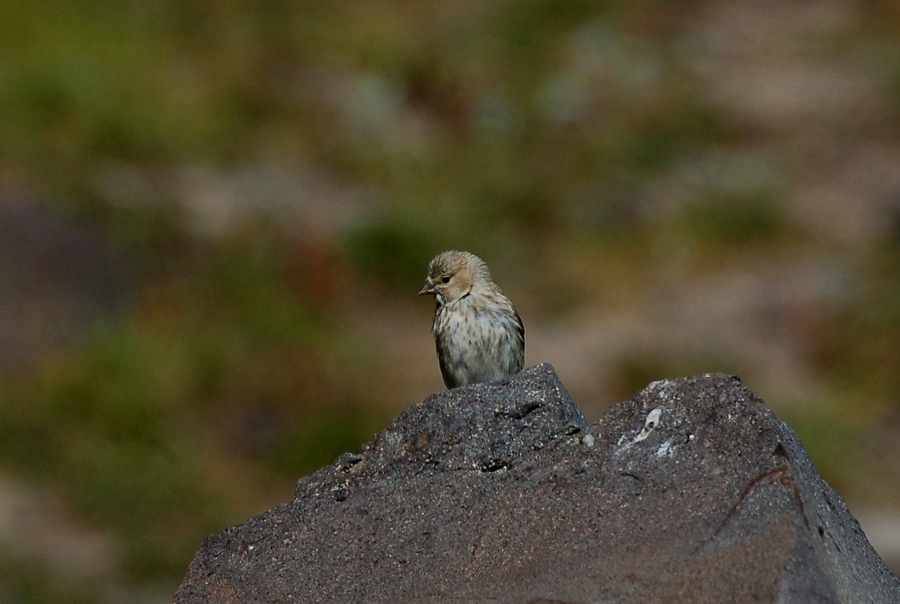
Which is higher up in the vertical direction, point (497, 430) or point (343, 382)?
point (343, 382)

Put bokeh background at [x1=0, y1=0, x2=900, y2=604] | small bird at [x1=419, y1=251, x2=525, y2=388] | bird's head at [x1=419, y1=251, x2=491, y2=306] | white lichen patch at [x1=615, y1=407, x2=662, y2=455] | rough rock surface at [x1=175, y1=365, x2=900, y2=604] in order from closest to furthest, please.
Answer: rough rock surface at [x1=175, y1=365, x2=900, y2=604] → white lichen patch at [x1=615, y1=407, x2=662, y2=455] → small bird at [x1=419, y1=251, x2=525, y2=388] → bird's head at [x1=419, y1=251, x2=491, y2=306] → bokeh background at [x1=0, y1=0, x2=900, y2=604]

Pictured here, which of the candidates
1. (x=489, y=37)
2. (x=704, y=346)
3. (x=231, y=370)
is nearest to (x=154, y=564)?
(x=231, y=370)

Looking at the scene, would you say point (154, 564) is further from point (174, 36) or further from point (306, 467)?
point (174, 36)

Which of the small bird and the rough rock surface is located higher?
the small bird

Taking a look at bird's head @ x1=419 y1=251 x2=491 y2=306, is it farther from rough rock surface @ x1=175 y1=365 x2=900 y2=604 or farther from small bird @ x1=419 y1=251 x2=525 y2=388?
rough rock surface @ x1=175 y1=365 x2=900 y2=604

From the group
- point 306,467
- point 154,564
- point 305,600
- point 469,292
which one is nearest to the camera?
point 305,600

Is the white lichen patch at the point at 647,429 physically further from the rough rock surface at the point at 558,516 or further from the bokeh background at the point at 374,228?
the bokeh background at the point at 374,228

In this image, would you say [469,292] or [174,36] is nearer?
[469,292]

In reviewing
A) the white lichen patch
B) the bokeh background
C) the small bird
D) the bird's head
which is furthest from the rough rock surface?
the bokeh background
